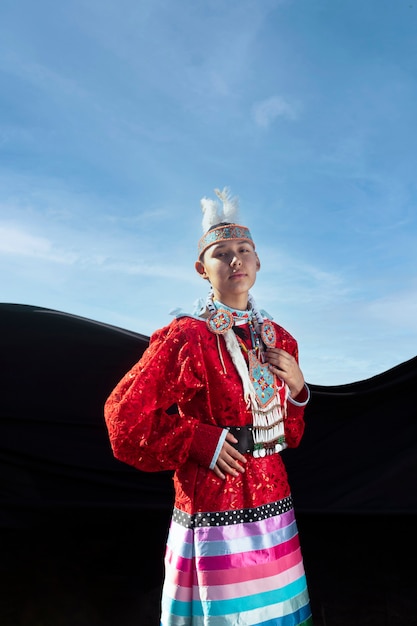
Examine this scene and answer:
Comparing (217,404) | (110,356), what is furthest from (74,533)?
(217,404)

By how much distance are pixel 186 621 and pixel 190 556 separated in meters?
0.19

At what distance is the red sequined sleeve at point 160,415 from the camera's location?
68.9 inches

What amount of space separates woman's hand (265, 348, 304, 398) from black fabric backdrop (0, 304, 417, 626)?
1007 millimetres

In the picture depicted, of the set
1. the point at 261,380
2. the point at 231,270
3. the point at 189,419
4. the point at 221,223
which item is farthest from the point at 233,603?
the point at 221,223

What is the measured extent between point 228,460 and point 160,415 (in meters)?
0.26

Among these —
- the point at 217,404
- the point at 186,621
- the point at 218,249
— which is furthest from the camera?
the point at 218,249

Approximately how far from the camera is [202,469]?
1.80 m

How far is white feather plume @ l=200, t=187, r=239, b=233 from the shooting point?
2119mm

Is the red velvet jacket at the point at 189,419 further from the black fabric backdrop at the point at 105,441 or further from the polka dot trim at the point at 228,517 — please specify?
the black fabric backdrop at the point at 105,441

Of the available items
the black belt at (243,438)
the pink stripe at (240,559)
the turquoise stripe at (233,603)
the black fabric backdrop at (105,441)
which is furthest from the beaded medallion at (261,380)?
the black fabric backdrop at (105,441)

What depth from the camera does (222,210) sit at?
7.06 feet

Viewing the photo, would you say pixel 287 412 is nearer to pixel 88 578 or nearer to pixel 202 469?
pixel 202 469

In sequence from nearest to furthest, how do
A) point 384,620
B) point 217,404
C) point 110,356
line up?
point 217,404 < point 384,620 < point 110,356

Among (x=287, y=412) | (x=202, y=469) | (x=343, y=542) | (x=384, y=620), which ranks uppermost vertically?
(x=287, y=412)
